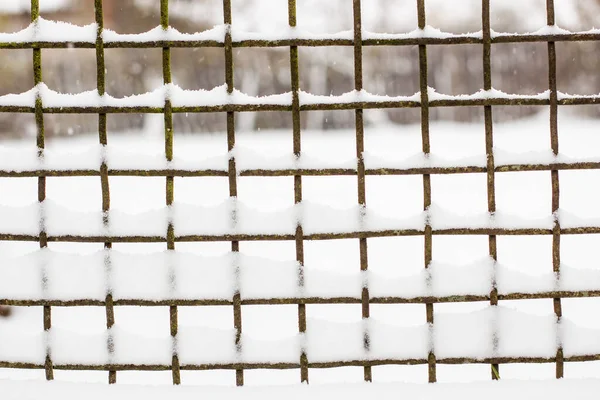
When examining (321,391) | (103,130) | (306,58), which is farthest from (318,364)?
(306,58)

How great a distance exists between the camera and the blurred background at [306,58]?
18.3 ft

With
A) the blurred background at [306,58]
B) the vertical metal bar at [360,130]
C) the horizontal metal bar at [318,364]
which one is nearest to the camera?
the vertical metal bar at [360,130]

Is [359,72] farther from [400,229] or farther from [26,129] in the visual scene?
[26,129]

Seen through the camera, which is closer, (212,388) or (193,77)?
(212,388)

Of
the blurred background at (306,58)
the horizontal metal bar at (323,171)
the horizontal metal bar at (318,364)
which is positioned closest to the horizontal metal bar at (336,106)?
the horizontal metal bar at (323,171)

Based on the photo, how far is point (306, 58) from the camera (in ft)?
22.8

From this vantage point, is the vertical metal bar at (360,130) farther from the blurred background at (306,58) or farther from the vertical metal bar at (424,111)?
the blurred background at (306,58)

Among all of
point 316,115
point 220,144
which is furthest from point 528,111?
point 220,144

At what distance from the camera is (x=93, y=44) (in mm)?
1579

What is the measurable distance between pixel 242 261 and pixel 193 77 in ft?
17.6

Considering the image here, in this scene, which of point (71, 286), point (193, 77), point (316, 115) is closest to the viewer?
point (71, 286)

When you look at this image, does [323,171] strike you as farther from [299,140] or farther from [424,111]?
[424,111]

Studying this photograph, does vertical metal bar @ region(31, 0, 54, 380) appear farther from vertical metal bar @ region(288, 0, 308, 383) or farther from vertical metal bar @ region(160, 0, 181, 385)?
vertical metal bar @ region(288, 0, 308, 383)

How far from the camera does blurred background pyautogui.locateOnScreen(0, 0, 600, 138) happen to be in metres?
Answer: 5.58
